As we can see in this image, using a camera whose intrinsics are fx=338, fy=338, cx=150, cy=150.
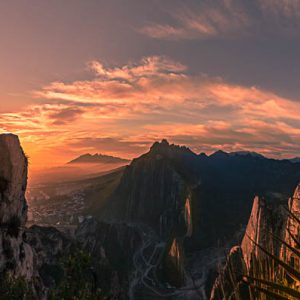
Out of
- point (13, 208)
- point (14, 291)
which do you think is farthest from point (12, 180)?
point (14, 291)

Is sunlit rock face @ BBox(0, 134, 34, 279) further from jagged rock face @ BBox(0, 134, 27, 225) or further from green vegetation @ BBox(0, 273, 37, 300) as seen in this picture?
green vegetation @ BBox(0, 273, 37, 300)

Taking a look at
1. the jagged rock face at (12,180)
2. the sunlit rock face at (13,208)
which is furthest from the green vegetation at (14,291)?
the jagged rock face at (12,180)

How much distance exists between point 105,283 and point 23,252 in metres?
86.7

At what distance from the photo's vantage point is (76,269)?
63.3m

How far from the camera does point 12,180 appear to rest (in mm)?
72062

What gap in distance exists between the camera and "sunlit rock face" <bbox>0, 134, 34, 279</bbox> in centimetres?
6284

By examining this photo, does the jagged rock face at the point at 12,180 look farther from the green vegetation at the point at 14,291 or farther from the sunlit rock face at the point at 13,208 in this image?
the green vegetation at the point at 14,291

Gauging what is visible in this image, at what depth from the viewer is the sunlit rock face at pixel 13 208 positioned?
62844 mm

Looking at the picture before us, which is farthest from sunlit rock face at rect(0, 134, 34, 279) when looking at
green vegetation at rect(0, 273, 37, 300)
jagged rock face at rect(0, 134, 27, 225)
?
green vegetation at rect(0, 273, 37, 300)

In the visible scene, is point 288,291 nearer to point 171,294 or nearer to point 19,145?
point 19,145

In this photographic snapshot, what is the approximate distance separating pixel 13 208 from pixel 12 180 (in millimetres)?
5918

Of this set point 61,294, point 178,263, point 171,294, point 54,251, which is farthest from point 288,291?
point 178,263

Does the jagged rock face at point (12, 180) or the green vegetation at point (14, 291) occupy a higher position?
the jagged rock face at point (12, 180)

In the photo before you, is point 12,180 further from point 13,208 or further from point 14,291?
point 14,291
